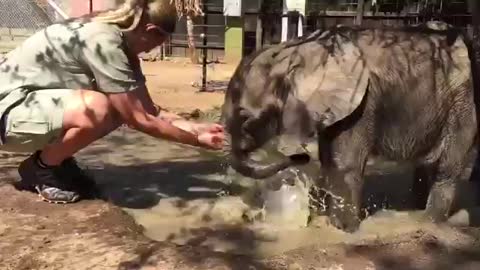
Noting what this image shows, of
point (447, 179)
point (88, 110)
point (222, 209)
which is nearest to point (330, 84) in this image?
point (447, 179)

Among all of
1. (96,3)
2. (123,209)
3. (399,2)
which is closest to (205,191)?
(123,209)

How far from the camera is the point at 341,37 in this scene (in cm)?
518

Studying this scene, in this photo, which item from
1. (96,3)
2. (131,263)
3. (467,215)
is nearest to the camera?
(131,263)

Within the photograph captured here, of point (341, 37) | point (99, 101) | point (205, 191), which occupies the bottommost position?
point (205, 191)

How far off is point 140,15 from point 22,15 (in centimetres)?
654

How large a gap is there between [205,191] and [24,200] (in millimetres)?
1401

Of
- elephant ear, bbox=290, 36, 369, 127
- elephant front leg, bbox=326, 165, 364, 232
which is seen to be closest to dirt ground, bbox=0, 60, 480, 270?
elephant front leg, bbox=326, 165, 364, 232

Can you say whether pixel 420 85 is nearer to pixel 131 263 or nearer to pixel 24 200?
pixel 131 263

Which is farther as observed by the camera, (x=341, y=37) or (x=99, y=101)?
(x=341, y=37)

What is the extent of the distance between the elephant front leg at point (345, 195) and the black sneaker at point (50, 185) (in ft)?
5.43

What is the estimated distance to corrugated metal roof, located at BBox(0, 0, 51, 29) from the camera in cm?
1058

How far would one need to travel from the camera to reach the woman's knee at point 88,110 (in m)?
4.83

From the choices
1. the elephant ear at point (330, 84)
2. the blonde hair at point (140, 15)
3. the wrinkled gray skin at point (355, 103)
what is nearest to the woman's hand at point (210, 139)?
the wrinkled gray skin at point (355, 103)

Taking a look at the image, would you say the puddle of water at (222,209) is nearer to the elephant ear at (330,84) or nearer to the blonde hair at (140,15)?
the elephant ear at (330,84)
